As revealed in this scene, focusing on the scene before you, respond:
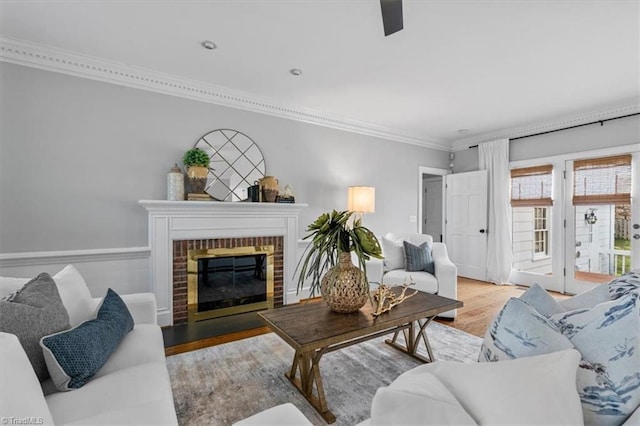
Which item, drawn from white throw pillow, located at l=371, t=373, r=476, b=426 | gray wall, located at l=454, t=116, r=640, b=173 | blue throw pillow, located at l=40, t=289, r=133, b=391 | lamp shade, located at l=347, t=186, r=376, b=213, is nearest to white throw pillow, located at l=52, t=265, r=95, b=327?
blue throw pillow, located at l=40, t=289, r=133, b=391

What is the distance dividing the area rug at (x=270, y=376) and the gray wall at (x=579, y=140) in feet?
10.9

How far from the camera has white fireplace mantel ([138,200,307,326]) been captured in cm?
292

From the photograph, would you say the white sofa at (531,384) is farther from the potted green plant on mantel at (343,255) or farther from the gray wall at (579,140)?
the gray wall at (579,140)

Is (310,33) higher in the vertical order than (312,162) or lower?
higher

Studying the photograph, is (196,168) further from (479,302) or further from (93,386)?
(479,302)

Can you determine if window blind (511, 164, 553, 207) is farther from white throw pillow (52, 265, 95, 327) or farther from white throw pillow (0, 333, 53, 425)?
white throw pillow (0, 333, 53, 425)

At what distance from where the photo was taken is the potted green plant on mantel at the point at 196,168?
3.07 m

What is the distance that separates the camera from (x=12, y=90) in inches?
98.1

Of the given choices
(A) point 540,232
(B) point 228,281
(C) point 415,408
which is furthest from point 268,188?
(A) point 540,232

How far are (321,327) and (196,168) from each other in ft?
7.04

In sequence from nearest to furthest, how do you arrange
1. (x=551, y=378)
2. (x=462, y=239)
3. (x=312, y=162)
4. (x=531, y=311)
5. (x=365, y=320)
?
1. (x=551, y=378)
2. (x=531, y=311)
3. (x=365, y=320)
4. (x=312, y=162)
5. (x=462, y=239)

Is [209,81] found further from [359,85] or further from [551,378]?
[551,378]

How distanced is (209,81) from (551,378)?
3504 millimetres

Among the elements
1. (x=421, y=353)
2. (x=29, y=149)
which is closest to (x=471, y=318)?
(x=421, y=353)
